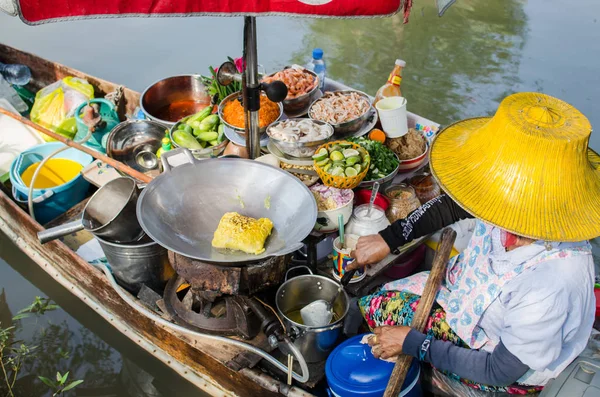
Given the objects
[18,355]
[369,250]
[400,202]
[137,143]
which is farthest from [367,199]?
[18,355]

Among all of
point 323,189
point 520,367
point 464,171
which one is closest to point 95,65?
point 323,189

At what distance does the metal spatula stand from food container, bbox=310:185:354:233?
16.3 inches

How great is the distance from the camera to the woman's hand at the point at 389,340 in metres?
2.13

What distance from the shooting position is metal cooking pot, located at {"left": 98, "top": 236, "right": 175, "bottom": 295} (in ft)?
9.08

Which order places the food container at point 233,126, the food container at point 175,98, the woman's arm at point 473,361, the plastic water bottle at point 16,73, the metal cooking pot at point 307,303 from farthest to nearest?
the plastic water bottle at point 16,73
the food container at point 175,98
the food container at point 233,126
the metal cooking pot at point 307,303
the woman's arm at point 473,361

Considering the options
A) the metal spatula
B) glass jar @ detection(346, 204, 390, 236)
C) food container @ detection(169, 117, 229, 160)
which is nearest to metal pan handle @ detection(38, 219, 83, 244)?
food container @ detection(169, 117, 229, 160)

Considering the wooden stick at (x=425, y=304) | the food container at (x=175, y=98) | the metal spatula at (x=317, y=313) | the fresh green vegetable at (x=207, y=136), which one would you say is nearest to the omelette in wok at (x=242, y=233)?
the metal spatula at (x=317, y=313)

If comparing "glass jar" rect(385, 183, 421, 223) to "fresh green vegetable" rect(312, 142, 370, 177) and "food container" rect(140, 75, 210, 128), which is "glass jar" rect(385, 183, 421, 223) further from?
"food container" rect(140, 75, 210, 128)

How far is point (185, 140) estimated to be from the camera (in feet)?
11.4

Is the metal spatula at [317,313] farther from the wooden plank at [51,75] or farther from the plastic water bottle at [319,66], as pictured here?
the wooden plank at [51,75]

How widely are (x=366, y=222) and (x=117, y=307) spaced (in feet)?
5.99

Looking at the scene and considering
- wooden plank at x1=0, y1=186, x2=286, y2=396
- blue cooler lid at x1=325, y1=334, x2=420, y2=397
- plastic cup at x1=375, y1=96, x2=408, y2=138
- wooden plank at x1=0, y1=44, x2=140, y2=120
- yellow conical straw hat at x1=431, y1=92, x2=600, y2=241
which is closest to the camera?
yellow conical straw hat at x1=431, y1=92, x2=600, y2=241

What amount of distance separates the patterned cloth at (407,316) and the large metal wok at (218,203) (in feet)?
2.25

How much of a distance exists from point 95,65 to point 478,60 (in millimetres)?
6127
